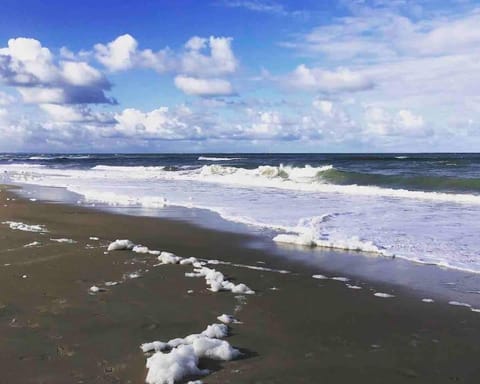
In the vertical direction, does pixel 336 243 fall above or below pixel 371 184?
above

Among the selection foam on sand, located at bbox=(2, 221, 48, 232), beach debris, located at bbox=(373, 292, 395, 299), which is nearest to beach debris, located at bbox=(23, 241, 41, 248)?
foam on sand, located at bbox=(2, 221, 48, 232)

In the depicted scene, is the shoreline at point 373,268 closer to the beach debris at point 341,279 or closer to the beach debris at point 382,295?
the beach debris at point 341,279

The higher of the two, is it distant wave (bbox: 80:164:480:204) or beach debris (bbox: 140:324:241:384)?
beach debris (bbox: 140:324:241:384)

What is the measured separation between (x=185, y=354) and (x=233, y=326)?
1032mm

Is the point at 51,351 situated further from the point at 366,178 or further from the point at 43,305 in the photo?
the point at 366,178

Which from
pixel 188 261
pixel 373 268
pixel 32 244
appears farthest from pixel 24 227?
pixel 373 268

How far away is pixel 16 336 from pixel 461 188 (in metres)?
25.5

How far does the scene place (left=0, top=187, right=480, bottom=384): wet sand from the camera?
4121 mm

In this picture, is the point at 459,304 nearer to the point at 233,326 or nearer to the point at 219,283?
the point at 233,326

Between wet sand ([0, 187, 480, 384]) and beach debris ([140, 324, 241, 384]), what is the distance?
0.10m

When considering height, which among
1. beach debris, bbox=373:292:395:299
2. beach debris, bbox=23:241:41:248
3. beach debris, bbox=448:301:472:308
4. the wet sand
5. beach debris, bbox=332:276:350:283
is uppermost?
beach debris, bbox=23:241:41:248

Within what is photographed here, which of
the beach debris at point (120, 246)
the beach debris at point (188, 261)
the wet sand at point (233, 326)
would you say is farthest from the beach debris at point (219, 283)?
the beach debris at point (120, 246)

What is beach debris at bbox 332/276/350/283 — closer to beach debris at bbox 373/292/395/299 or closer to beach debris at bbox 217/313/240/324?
beach debris at bbox 373/292/395/299

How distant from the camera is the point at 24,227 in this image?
1169cm
